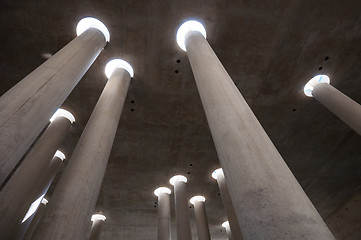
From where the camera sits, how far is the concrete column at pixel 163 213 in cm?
1383

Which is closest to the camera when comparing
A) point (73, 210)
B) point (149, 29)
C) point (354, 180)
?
point (73, 210)

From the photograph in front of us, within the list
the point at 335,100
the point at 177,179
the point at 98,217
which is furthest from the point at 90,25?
the point at 98,217

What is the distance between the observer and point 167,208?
15648 millimetres

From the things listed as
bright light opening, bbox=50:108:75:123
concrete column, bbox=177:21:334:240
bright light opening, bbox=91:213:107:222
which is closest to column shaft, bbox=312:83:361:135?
concrete column, bbox=177:21:334:240

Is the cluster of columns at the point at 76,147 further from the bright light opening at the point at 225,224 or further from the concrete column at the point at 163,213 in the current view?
the bright light opening at the point at 225,224

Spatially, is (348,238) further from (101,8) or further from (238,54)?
(101,8)

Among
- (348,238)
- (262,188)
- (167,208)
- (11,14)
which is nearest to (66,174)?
(262,188)

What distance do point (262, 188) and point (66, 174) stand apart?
14.1 ft

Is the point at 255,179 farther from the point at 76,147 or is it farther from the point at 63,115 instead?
the point at 63,115

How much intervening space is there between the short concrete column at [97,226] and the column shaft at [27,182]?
8.61 metres

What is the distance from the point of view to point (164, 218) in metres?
14.7

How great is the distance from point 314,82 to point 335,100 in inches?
57.0

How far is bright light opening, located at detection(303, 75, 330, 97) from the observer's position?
10.8 meters

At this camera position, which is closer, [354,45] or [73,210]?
[73,210]
